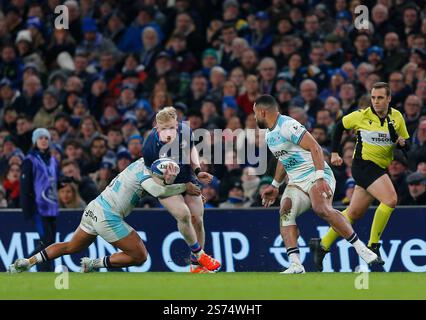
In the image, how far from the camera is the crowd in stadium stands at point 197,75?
63.1ft

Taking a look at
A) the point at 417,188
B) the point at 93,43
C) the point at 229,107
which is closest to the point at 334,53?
the point at 229,107

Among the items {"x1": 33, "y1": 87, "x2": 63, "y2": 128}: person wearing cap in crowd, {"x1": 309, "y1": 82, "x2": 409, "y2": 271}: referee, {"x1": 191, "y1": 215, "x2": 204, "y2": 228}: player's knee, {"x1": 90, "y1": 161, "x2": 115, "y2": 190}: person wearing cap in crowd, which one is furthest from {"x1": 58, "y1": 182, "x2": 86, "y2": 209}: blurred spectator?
{"x1": 309, "y1": 82, "x2": 409, "y2": 271}: referee

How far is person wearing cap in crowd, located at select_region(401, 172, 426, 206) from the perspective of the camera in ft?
57.8

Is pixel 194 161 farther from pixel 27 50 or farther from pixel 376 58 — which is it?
pixel 27 50

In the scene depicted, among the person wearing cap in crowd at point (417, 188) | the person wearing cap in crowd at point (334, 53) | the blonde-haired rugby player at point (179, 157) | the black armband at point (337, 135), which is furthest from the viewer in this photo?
the person wearing cap in crowd at point (334, 53)

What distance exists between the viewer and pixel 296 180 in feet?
47.4

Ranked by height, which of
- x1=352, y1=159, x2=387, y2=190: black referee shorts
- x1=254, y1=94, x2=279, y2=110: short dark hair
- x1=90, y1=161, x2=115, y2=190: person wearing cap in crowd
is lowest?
x1=90, y1=161, x2=115, y2=190: person wearing cap in crowd

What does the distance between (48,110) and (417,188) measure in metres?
7.36

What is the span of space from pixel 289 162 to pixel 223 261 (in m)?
3.72

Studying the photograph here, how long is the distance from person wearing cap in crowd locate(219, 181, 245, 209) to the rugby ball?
469 centimetres

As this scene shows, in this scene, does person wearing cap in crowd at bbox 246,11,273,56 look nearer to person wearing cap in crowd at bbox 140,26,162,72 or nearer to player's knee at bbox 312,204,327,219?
person wearing cap in crowd at bbox 140,26,162,72

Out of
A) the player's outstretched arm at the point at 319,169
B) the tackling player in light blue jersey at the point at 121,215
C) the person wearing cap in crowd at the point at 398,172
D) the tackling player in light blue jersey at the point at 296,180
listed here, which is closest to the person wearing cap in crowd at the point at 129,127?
the person wearing cap in crowd at the point at 398,172

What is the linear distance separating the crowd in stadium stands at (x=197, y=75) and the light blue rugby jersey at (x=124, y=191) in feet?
14.4

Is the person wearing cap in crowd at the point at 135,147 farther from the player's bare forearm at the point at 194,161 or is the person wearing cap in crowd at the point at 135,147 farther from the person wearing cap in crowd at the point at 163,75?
the player's bare forearm at the point at 194,161
